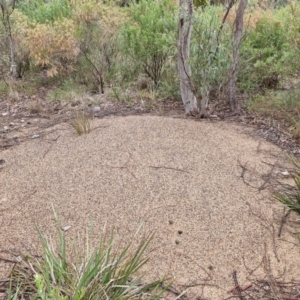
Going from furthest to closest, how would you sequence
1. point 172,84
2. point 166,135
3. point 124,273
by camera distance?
point 172,84
point 166,135
point 124,273

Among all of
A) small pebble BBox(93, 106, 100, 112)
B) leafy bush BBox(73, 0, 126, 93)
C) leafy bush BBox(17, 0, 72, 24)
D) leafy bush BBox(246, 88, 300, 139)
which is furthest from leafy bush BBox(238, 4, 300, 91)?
leafy bush BBox(17, 0, 72, 24)

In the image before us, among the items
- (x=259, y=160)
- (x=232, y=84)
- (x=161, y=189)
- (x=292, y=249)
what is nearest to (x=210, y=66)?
(x=232, y=84)

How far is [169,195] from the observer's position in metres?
2.91

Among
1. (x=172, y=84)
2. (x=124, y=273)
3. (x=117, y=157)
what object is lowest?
(x=172, y=84)

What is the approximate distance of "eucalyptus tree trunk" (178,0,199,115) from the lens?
4.09 m

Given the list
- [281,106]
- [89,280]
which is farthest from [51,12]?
[89,280]

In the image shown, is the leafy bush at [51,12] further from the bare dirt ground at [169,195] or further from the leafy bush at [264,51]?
the bare dirt ground at [169,195]

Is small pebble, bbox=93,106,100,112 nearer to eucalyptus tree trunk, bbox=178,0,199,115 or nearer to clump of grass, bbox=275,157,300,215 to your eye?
eucalyptus tree trunk, bbox=178,0,199,115

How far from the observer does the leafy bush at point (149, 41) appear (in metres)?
5.87

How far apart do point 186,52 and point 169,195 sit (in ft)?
6.84

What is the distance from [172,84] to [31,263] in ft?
13.5

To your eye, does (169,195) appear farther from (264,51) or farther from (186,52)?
(264,51)

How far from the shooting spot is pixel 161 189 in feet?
9.77

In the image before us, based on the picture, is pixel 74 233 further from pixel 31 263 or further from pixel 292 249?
pixel 292 249
